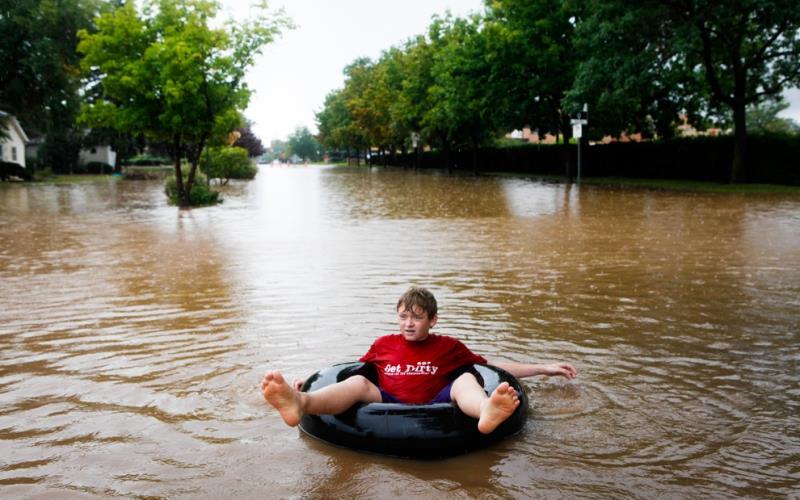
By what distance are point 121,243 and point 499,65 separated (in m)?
27.2

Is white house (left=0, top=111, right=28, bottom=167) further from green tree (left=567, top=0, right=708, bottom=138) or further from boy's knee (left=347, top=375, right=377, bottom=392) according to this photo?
boy's knee (left=347, top=375, right=377, bottom=392)

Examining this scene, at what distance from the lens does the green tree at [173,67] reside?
2209 cm

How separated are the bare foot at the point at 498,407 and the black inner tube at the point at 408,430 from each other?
10.4 inches

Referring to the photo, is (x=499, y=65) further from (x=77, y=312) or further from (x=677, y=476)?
(x=677, y=476)

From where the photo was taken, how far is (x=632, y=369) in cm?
586

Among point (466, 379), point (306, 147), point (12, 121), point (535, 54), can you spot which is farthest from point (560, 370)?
point (306, 147)

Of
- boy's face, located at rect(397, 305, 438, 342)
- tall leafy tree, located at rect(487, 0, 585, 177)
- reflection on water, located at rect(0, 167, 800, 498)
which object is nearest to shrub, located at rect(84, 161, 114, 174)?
tall leafy tree, located at rect(487, 0, 585, 177)

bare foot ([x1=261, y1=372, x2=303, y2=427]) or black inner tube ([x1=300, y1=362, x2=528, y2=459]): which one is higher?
bare foot ([x1=261, y1=372, x2=303, y2=427])

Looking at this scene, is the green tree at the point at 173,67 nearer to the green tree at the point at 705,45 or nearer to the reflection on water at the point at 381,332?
the reflection on water at the point at 381,332

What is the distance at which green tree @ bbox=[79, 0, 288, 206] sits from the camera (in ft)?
72.5

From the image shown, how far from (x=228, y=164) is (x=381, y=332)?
120 feet

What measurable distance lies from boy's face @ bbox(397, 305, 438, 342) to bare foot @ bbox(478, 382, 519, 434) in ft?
2.39

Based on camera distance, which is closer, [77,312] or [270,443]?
[270,443]

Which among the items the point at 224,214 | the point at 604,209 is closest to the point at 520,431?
the point at 604,209
